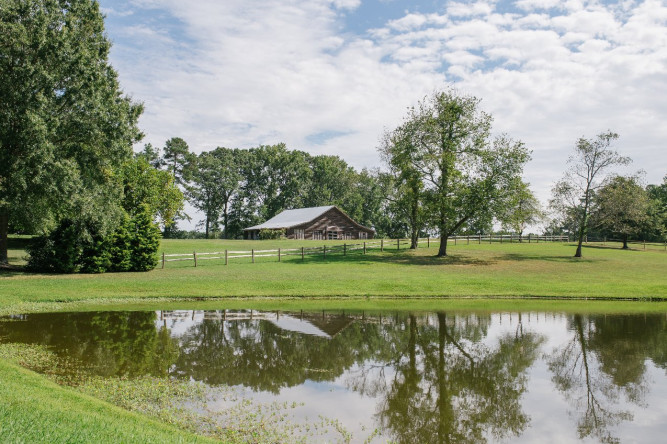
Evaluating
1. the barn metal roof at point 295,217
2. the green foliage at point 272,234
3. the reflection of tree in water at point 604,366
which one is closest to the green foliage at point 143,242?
the reflection of tree in water at point 604,366

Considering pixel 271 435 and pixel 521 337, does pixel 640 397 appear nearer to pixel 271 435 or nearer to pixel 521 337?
pixel 521 337

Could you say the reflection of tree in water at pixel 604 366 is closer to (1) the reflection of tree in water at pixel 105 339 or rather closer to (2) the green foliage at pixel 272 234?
(1) the reflection of tree in water at pixel 105 339

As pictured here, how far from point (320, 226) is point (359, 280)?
41.6 metres

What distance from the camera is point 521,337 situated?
1571 centimetres

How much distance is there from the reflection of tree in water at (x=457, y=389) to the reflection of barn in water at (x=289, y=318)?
314 cm

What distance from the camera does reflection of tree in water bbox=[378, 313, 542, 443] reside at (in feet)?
25.8

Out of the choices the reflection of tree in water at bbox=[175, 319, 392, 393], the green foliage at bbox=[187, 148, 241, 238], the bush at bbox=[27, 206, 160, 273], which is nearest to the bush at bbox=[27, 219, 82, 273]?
the bush at bbox=[27, 206, 160, 273]

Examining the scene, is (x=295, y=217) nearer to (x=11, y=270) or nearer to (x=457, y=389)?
(x=11, y=270)

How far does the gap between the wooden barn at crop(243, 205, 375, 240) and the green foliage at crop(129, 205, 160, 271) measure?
35.3 m

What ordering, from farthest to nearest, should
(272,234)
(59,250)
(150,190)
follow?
1. (272,234)
2. (150,190)
3. (59,250)

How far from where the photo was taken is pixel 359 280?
96.0 ft

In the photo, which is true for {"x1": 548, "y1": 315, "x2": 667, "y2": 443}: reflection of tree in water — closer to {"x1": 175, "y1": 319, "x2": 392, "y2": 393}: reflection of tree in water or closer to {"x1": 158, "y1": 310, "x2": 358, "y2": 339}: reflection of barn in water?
{"x1": 175, "y1": 319, "x2": 392, "y2": 393}: reflection of tree in water

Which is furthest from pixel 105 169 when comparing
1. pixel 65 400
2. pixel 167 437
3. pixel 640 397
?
pixel 640 397

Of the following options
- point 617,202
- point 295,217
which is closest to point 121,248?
point 295,217
